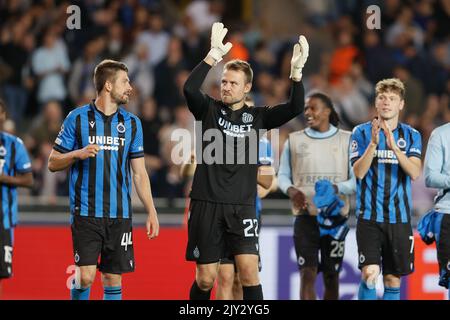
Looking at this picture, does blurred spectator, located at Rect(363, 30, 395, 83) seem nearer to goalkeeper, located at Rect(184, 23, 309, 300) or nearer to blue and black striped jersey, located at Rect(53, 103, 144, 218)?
goalkeeper, located at Rect(184, 23, 309, 300)

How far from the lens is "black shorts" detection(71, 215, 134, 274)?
8.30m

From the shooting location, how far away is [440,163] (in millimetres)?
8883

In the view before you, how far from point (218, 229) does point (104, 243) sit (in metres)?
0.89

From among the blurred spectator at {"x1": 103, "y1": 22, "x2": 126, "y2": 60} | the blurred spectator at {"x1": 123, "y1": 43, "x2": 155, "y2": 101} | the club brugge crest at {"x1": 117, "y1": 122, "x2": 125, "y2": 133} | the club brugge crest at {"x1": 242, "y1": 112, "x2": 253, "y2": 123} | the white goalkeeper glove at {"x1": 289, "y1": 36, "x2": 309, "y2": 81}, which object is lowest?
the club brugge crest at {"x1": 117, "y1": 122, "x2": 125, "y2": 133}

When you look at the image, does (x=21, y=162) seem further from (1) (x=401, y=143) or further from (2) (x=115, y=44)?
(2) (x=115, y=44)

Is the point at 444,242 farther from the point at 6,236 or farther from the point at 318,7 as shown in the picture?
the point at 318,7

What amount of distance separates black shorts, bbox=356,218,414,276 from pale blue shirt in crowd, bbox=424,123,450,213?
41cm

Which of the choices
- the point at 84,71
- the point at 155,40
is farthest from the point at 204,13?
the point at 84,71

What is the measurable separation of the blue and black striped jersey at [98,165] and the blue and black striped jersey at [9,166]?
1548 millimetres

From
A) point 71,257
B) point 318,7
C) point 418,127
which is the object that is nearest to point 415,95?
point 418,127

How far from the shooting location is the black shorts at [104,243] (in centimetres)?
830

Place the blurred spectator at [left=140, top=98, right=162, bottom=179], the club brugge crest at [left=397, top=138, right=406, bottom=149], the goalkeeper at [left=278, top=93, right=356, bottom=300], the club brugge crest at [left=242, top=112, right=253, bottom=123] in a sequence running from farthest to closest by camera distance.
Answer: the blurred spectator at [left=140, top=98, right=162, bottom=179] → the goalkeeper at [left=278, top=93, right=356, bottom=300] → the club brugge crest at [left=397, top=138, right=406, bottom=149] → the club brugge crest at [left=242, top=112, right=253, bottom=123]

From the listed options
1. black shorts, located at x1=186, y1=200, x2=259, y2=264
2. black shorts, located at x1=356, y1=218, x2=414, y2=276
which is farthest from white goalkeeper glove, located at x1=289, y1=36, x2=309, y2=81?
black shorts, located at x1=356, y1=218, x2=414, y2=276

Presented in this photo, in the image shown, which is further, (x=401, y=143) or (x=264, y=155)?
(x=264, y=155)
